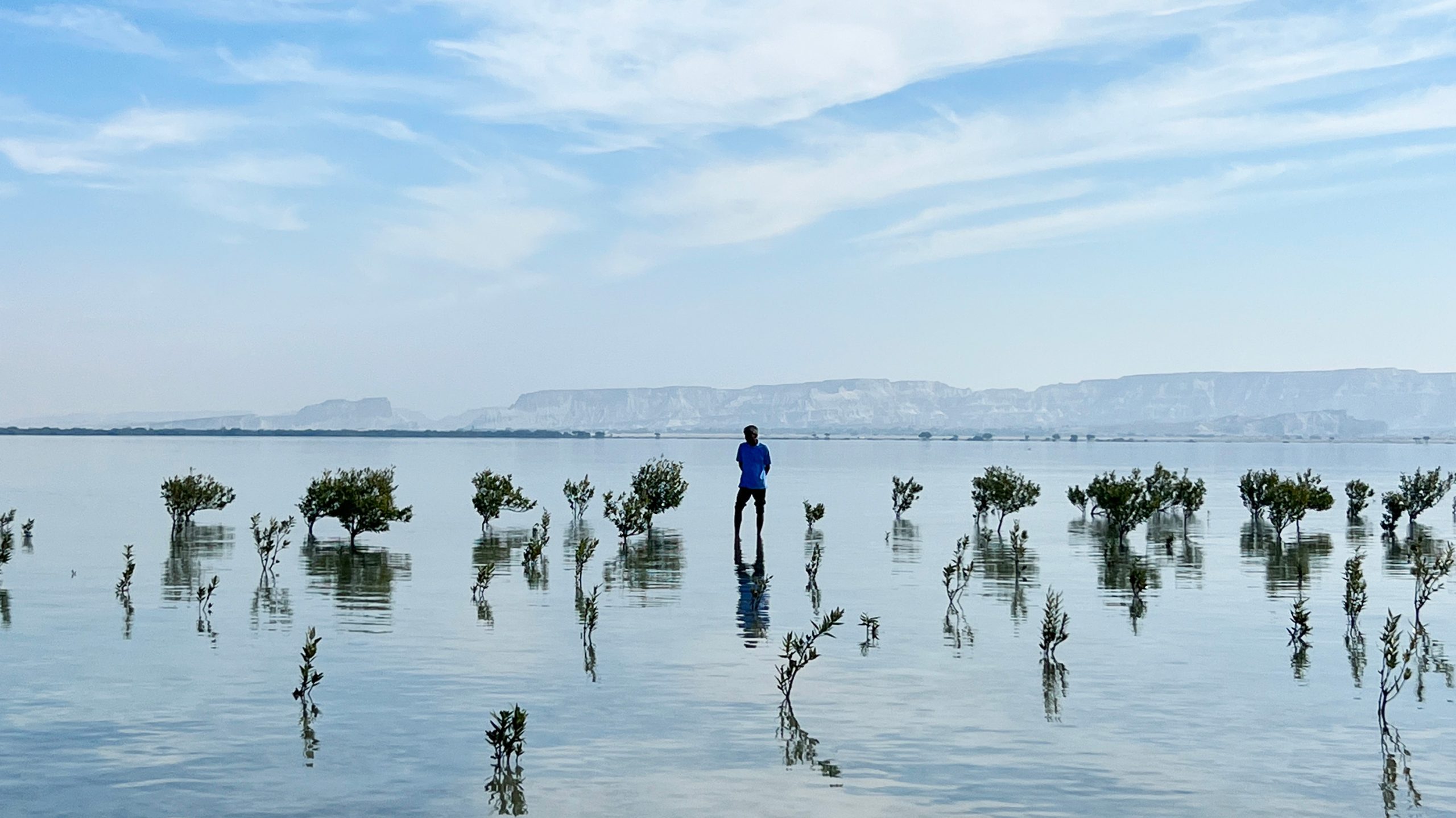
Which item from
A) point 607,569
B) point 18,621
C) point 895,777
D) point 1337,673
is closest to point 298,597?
point 18,621

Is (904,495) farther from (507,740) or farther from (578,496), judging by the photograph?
(507,740)

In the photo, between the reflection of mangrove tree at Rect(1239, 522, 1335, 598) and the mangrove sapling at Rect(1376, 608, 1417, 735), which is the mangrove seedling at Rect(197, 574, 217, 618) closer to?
the mangrove sapling at Rect(1376, 608, 1417, 735)

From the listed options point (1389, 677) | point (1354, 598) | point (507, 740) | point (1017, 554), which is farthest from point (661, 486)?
point (507, 740)

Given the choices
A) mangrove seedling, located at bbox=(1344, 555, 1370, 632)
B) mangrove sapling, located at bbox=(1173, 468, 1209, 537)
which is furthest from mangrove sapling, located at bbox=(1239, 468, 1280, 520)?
mangrove seedling, located at bbox=(1344, 555, 1370, 632)

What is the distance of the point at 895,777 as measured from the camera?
320 inches

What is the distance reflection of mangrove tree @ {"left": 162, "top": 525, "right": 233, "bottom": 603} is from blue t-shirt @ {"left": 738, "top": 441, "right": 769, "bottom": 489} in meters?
9.66

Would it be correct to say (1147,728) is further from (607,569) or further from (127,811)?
(607,569)

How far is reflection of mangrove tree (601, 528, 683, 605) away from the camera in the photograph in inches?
673

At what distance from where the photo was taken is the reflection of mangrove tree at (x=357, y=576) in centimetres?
1557

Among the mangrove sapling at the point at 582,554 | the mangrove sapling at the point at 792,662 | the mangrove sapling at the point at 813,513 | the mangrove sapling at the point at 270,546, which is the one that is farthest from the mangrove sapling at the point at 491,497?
the mangrove sapling at the point at 792,662

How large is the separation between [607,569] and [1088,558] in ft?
28.0

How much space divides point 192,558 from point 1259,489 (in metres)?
23.6

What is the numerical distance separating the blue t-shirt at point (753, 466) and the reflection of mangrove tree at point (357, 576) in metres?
6.87

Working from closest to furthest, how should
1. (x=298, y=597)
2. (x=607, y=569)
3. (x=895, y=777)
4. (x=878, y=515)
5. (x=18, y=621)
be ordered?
1. (x=895, y=777)
2. (x=18, y=621)
3. (x=298, y=597)
4. (x=607, y=569)
5. (x=878, y=515)
